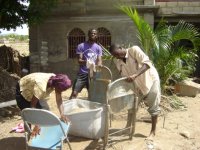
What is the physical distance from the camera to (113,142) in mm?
6188

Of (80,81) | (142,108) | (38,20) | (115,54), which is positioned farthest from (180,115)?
(38,20)

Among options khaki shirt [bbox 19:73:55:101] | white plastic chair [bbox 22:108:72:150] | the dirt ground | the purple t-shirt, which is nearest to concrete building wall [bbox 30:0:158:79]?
the purple t-shirt

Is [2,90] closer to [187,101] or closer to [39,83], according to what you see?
[39,83]

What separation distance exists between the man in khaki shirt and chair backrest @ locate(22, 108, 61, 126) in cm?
163

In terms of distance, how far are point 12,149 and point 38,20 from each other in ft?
19.0

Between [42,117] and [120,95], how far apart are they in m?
1.53

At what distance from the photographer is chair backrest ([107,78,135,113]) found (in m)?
5.65

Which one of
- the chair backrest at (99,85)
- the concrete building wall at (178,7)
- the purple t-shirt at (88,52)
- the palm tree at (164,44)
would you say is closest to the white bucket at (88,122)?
the chair backrest at (99,85)

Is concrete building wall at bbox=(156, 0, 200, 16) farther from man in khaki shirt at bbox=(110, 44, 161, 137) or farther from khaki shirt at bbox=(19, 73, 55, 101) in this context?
khaki shirt at bbox=(19, 73, 55, 101)

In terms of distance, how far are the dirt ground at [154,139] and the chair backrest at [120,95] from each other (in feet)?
2.05

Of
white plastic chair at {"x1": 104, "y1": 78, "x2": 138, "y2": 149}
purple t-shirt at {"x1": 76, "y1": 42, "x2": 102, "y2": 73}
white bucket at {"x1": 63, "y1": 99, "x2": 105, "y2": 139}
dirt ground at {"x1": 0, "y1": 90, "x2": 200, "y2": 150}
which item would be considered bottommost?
dirt ground at {"x1": 0, "y1": 90, "x2": 200, "y2": 150}

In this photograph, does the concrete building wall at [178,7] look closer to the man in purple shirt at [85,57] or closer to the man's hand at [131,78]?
the man in purple shirt at [85,57]

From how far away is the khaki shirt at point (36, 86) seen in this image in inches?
206

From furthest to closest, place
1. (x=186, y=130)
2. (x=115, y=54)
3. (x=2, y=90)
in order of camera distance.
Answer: (x=2, y=90), (x=186, y=130), (x=115, y=54)
